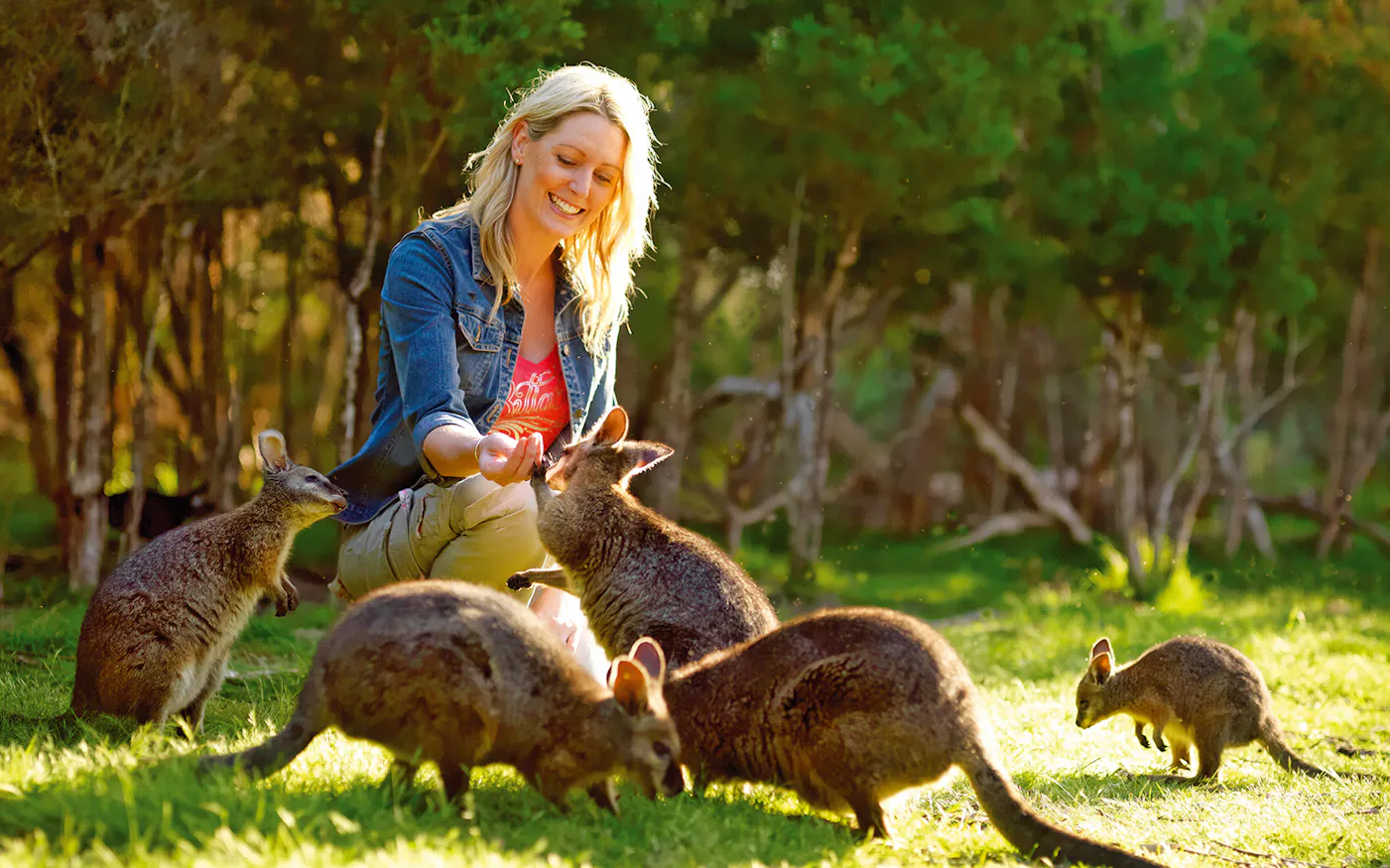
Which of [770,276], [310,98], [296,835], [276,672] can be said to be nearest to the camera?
[296,835]

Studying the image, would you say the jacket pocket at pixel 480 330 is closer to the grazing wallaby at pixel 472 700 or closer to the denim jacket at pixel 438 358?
the denim jacket at pixel 438 358

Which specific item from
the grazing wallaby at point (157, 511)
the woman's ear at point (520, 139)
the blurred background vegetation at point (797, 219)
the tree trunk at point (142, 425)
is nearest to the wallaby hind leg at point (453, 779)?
the woman's ear at point (520, 139)

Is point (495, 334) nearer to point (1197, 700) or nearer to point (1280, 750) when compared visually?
point (1197, 700)

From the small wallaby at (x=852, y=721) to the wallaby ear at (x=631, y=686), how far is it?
280 millimetres

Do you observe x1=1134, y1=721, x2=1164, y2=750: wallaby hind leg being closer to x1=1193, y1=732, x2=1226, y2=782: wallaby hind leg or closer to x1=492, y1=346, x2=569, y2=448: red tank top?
x1=1193, y1=732, x2=1226, y2=782: wallaby hind leg

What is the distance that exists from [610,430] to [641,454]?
0.50 feet

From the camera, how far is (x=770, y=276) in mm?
14867

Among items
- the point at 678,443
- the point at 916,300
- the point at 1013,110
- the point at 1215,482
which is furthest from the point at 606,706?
the point at 1215,482

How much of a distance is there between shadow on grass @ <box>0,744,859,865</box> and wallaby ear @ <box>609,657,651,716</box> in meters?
0.32

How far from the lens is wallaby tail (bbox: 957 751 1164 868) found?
3791 millimetres

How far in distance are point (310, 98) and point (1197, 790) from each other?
24.6 ft

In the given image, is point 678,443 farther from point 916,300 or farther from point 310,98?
point 310,98

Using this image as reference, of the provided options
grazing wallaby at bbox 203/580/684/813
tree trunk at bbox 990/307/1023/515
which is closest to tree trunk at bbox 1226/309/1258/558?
tree trunk at bbox 990/307/1023/515

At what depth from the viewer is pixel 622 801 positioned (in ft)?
13.3
